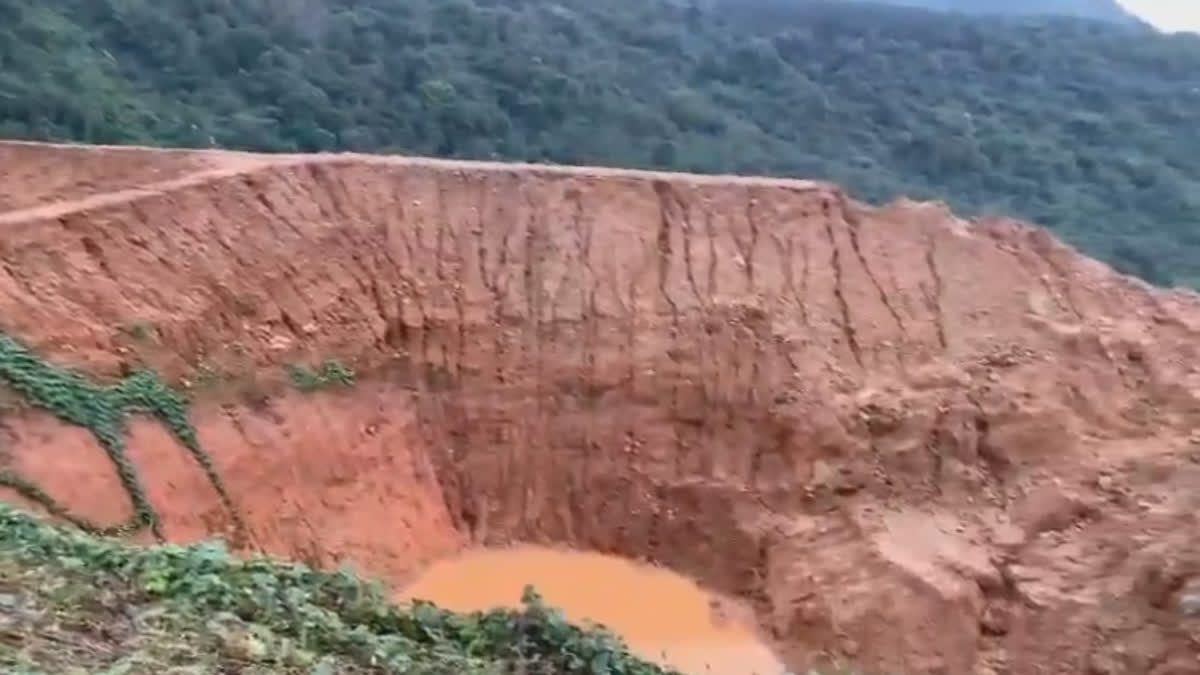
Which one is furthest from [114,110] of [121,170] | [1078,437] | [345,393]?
[1078,437]

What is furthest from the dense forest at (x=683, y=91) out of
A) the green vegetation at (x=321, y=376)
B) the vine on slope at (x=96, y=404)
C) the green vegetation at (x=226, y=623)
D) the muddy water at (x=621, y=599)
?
the green vegetation at (x=226, y=623)

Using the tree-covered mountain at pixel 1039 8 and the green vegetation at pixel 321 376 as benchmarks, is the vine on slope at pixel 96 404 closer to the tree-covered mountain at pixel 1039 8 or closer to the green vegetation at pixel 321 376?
the green vegetation at pixel 321 376

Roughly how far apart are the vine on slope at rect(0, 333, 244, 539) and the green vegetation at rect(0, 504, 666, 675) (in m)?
2.77

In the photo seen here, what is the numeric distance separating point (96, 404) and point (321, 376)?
95.0 inches

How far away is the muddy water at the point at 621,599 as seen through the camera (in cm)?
1276

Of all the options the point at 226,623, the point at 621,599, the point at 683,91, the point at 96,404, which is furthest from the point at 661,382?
the point at 683,91

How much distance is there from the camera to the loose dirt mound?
476 inches

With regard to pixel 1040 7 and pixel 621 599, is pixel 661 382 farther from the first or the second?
pixel 1040 7

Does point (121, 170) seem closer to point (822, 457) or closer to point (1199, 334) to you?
point (822, 457)

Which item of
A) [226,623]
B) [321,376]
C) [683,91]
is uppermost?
[683,91]

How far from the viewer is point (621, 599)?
13.5m

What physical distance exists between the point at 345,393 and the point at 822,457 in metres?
4.69

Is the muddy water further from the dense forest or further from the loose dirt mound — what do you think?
the dense forest

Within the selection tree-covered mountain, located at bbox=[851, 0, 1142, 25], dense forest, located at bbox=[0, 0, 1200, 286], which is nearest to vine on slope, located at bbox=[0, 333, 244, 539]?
dense forest, located at bbox=[0, 0, 1200, 286]
